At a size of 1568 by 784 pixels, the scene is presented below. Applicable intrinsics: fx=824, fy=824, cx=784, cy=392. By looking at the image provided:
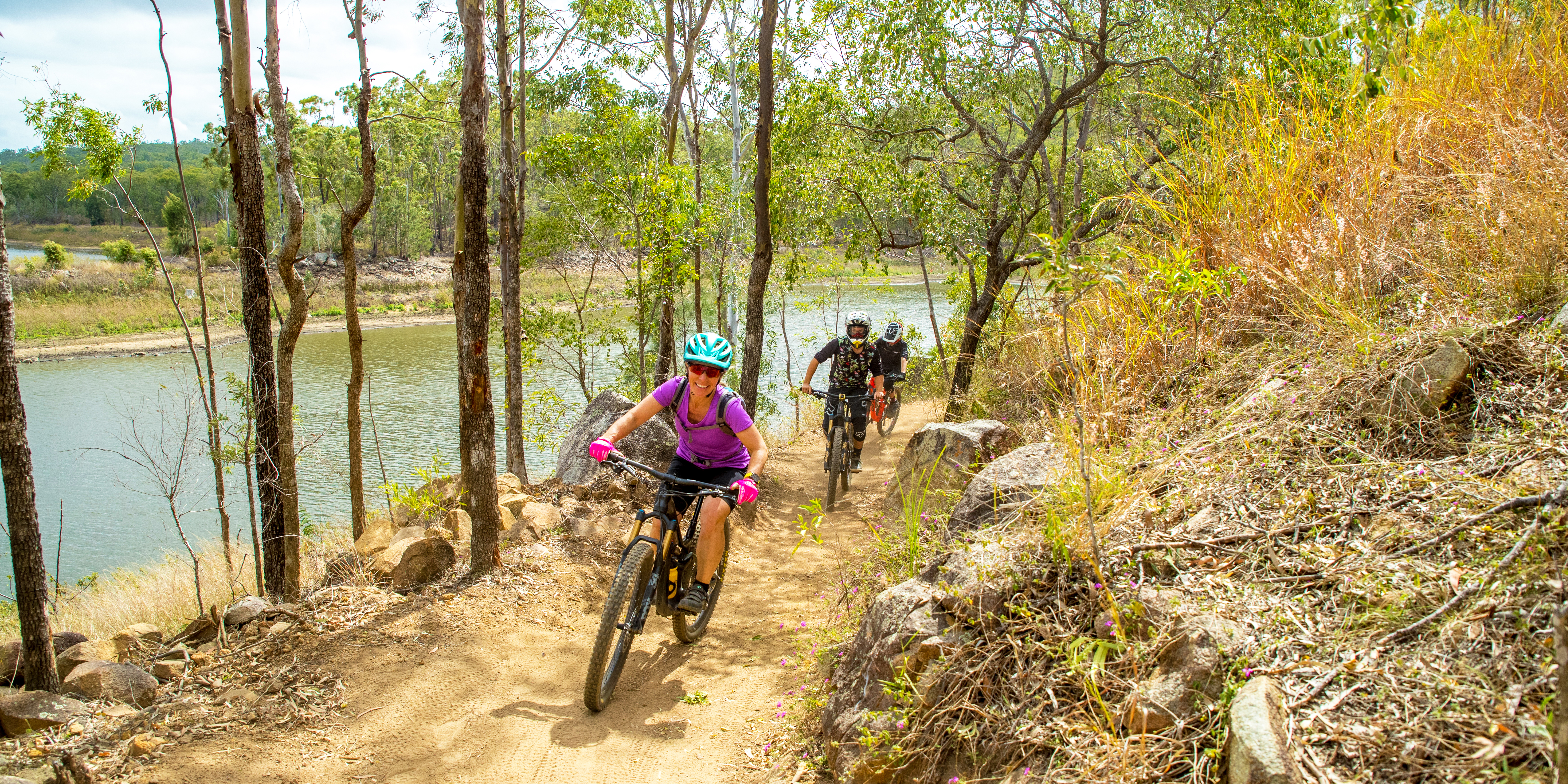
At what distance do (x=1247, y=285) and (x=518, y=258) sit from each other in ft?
29.1

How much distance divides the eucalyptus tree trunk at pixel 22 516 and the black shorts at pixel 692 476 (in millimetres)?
4045

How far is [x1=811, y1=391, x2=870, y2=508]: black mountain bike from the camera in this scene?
834 cm

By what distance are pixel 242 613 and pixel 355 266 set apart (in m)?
4.86

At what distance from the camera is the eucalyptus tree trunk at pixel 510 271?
9281 millimetres

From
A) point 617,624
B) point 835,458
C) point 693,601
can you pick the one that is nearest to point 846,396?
point 835,458

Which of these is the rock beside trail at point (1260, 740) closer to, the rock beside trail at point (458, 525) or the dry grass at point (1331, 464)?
the dry grass at point (1331, 464)

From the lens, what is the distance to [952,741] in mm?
2998

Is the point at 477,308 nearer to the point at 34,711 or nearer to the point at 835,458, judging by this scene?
the point at 34,711

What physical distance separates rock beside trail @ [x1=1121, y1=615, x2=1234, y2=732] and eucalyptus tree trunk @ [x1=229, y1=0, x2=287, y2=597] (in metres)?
7.33

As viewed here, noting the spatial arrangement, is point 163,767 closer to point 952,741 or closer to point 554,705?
point 554,705

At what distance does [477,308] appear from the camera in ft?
18.7

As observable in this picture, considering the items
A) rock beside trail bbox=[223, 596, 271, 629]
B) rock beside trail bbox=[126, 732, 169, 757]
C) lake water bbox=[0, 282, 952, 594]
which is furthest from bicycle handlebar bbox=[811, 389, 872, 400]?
rock beside trail bbox=[126, 732, 169, 757]

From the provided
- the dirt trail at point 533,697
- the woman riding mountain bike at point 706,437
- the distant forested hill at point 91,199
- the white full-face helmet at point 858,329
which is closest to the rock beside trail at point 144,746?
the dirt trail at point 533,697

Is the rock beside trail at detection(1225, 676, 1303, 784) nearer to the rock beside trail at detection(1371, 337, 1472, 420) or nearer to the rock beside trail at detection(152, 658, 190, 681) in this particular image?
the rock beside trail at detection(1371, 337, 1472, 420)
